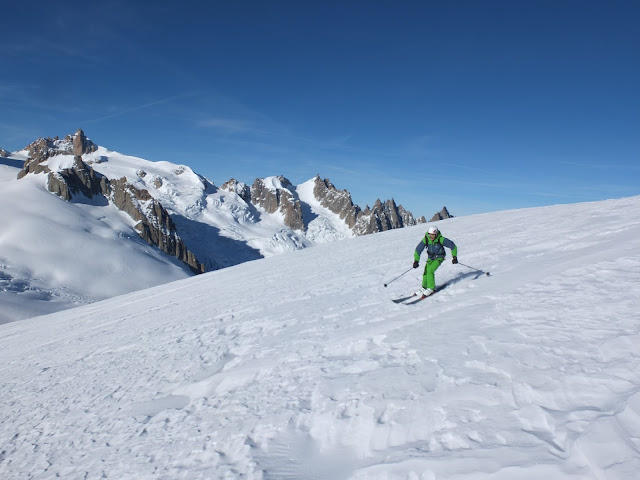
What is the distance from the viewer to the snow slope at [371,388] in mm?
3734

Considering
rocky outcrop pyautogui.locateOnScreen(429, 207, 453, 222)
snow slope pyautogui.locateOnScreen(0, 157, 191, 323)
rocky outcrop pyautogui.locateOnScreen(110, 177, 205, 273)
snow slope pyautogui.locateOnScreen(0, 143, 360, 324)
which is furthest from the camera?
rocky outcrop pyautogui.locateOnScreen(429, 207, 453, 222)

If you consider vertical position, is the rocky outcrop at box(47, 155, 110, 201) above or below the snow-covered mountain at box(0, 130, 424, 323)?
above

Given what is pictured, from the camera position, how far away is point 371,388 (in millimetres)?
5184

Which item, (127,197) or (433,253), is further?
(127,197)

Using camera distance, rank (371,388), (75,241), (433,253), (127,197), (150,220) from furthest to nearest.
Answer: (127,197) → (150,220) → (75,241) → (433,253) → (371,388)

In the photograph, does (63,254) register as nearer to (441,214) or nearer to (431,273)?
(431,273)

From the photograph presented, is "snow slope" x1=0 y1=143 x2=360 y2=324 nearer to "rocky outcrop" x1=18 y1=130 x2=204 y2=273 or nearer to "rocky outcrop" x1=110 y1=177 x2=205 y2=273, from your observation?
"rocky outcrop" x1=18 y1=130 x2=204 y2=273

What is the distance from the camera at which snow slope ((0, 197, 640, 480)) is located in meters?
3.73

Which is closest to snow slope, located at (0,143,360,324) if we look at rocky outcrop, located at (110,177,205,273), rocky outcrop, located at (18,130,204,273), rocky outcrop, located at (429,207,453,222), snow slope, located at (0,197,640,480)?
rocky outcrop, located at (18,130,204,273)

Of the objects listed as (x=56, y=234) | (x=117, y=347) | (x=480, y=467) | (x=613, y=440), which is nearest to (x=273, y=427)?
(x=480, y=467)

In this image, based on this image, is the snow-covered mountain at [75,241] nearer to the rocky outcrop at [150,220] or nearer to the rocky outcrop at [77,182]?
the rocky outcrop at [77,182]

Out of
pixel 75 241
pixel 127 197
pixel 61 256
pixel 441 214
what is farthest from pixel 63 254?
pixel 441 214

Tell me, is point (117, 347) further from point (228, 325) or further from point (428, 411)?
point (428, 411)

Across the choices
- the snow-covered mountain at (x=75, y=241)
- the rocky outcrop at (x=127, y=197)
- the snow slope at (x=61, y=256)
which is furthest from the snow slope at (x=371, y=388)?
the rocky outcrop at (x=127, y=197)
